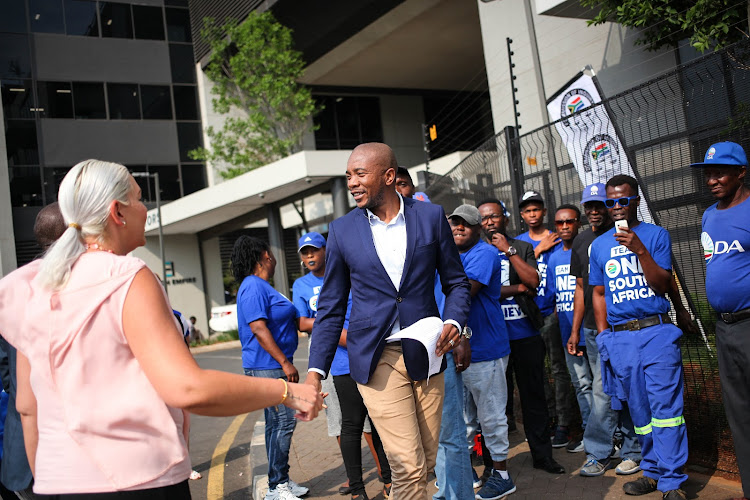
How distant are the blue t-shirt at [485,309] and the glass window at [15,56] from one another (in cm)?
2966

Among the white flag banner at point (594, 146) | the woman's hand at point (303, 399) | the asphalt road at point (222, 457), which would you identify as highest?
the white flag banner at point (594, 146)

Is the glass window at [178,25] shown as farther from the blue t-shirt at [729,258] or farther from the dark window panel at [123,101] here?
the blue t-shirt at [729,258]

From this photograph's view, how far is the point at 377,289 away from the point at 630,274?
6.43ft

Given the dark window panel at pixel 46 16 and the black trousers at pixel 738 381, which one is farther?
the dark window panel at pixel 46 16

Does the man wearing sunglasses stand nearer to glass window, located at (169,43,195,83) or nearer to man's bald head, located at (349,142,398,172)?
man's bald head, located at (349,142,398,172)

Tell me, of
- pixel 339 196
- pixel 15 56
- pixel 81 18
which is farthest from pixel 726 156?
pixel 81 18

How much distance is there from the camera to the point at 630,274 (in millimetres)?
4473

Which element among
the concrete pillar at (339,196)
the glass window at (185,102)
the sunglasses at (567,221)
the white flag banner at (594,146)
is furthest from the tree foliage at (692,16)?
the glass window at (185,102)

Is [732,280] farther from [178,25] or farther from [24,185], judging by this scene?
[178,25]

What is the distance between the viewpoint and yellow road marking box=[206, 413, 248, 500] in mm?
6055

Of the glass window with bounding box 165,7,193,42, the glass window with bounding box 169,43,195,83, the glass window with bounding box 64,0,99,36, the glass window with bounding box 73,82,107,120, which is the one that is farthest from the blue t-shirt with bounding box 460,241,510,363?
the glass window with bounding box 165,7,193,42

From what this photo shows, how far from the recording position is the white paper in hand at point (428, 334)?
334cm

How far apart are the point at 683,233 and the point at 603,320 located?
1209mm

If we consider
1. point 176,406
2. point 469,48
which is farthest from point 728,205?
point 469,48
